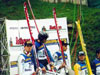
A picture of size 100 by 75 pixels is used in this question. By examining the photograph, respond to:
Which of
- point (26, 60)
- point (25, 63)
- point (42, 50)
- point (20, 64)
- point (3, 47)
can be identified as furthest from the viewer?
point (3, 47)

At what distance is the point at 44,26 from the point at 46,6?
730 cm

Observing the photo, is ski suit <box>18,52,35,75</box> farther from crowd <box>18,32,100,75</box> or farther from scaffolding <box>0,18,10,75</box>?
scaffolding <box>0,18,10,75</box>

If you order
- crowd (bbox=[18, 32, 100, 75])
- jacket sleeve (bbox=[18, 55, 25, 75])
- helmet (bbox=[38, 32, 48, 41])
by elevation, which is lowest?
jacket sleeve (bbox=[18, 55, 25, 75])

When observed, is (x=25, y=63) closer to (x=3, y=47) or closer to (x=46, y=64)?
(x=46, y=64)

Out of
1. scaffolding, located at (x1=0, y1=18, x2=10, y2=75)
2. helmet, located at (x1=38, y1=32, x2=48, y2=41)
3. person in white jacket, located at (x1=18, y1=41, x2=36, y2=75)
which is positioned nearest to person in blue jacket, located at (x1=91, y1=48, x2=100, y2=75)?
helmet, located at (x1=38, y1=32, x2=48, y2=41)

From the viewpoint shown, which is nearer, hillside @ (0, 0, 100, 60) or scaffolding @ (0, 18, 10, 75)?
scaffolding @ (0, 18, 10, 75)

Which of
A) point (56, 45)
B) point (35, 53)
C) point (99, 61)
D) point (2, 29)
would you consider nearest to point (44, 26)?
point (56, 45)

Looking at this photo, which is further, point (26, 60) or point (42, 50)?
point (26, 60)

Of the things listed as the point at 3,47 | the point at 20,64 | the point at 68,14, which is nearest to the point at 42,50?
the point at 20,64

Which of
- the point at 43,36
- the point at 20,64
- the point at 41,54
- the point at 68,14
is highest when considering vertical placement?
the point at 68,14

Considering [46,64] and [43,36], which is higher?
[43,36]

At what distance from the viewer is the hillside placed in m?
15.8

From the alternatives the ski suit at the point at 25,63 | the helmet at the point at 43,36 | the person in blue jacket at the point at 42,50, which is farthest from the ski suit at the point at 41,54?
the ski suit at the point at 25,63

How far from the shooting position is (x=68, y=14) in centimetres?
1739
